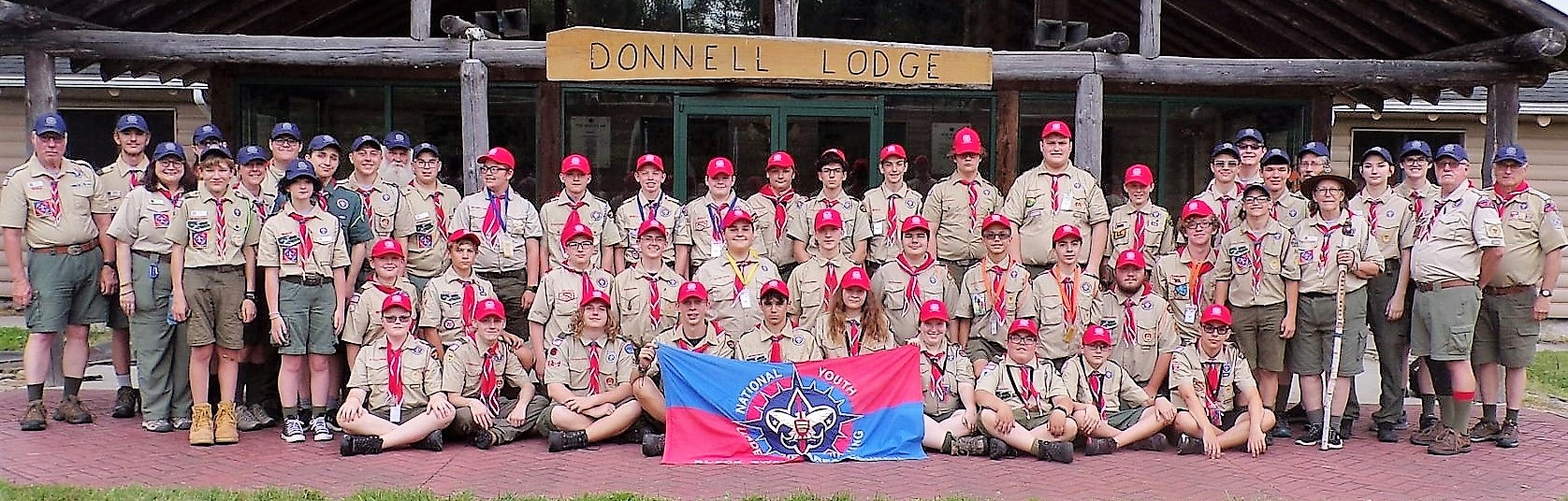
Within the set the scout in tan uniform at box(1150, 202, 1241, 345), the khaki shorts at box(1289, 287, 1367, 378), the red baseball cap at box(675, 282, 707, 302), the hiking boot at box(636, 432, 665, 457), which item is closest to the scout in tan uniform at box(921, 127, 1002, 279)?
the scout in tan uniform at box(1150, 202, 1241, 345)

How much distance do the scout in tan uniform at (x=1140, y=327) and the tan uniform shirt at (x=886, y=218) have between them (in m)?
1.38

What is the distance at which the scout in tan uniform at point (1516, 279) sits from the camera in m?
6.88

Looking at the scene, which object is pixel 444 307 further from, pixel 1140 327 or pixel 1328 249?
pixel 1328 249

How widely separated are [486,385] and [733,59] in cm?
247

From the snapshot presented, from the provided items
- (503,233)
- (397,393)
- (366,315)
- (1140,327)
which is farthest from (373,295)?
(1140,327)

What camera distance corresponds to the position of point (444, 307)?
673 centimetres

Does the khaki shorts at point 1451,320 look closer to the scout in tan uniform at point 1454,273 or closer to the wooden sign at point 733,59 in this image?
the scout in tan uniform at point 1454,273

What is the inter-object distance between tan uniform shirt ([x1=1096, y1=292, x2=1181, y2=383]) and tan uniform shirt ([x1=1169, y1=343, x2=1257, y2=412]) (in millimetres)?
87

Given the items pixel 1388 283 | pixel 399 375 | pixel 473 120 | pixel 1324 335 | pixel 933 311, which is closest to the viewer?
pixel 399 375

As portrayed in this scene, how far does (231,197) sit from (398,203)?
0.92 m

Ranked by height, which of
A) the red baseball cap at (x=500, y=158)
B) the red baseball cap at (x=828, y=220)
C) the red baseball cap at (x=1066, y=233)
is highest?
the red baseball cap at (x=500, y=158)

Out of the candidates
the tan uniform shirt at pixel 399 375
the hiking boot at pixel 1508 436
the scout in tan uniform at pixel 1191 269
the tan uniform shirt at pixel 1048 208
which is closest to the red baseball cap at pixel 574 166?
the tan uniform shirt at pixel 399 375

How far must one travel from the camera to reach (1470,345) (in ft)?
22.7

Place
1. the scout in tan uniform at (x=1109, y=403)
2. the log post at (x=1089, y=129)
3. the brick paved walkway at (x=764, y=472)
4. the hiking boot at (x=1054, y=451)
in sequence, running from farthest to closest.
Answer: the log post at (x=1089, y=129), the scout in tan uniform at (x=1109, y=403), the hiking boot at (x=1054, y=451), the brick paved walkway at (x=764, y=472)
